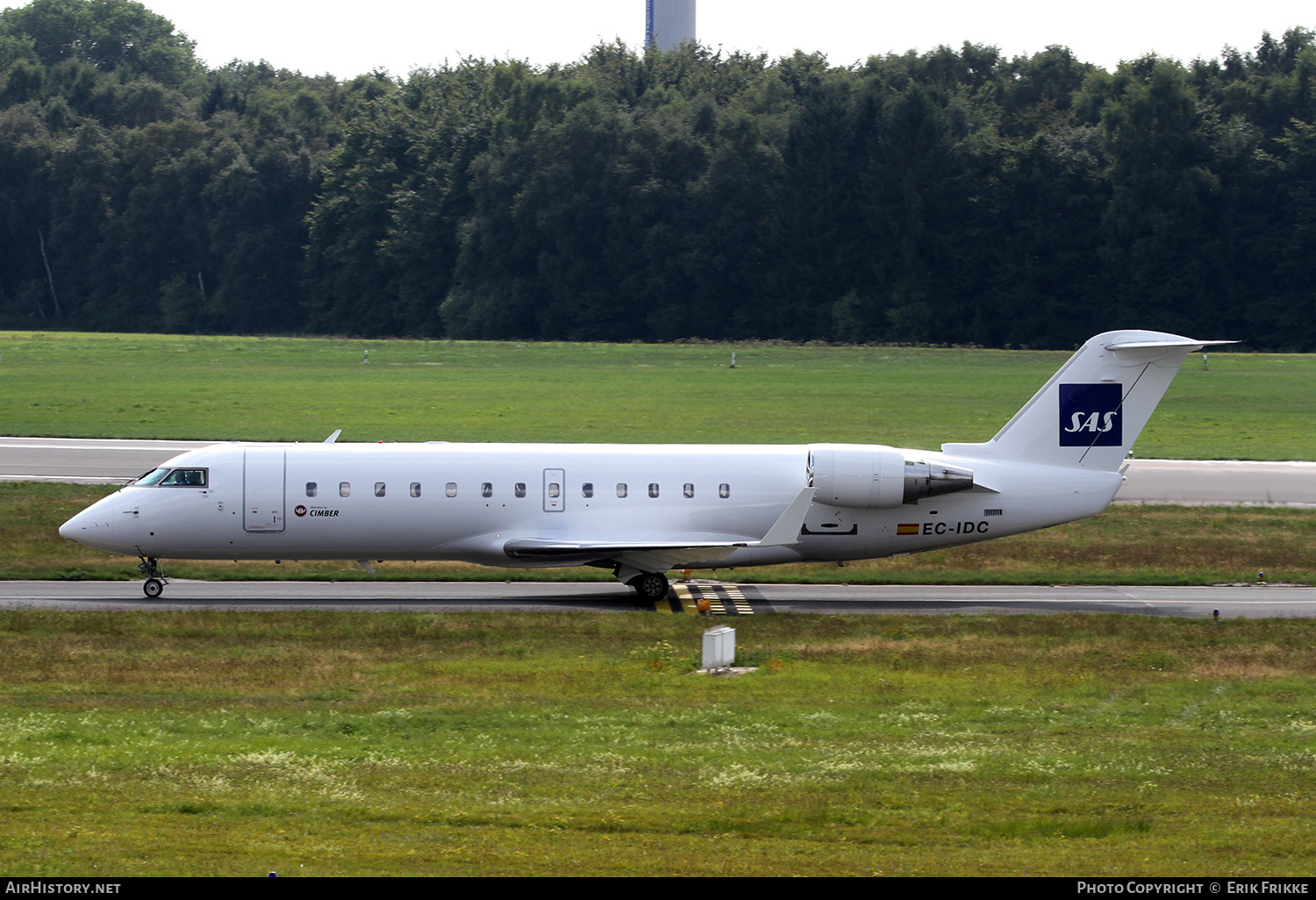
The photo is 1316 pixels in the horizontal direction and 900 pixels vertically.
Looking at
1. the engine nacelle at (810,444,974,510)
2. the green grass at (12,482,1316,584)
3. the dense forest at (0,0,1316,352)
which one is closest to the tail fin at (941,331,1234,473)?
the engine nacelle at (810,444,974,510)

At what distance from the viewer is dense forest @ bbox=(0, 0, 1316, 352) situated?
115m

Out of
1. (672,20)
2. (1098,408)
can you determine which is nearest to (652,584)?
(1098,408)

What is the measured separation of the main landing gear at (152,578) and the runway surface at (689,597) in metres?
0.26

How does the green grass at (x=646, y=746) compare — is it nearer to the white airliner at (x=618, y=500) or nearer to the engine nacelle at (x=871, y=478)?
the white airliner at (x=618, y=500)

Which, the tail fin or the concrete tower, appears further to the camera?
the concrete tower

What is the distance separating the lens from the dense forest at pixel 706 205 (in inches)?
4540

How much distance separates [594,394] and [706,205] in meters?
56.9

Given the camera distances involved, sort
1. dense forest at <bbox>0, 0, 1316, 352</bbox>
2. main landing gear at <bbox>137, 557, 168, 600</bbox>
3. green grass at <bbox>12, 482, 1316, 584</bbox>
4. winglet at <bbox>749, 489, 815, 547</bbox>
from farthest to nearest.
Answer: dense forest at <bbox>0, 0, 1316, 352</bbox>
green grass at <bbox>12, 482, 1316, 584</bbox>
main landing gear at <bbox>137, 557, 168, 600</bbox>
winglet at <bbox>749, 489, 815, 547</bbox>

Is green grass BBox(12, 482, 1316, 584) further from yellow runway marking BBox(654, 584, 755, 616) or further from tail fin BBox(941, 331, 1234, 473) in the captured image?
tail fin BBox(941, 331, 1234, 473)

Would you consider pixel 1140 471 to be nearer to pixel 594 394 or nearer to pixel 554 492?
pixel 554 492

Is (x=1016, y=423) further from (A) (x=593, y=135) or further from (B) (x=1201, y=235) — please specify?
(A) (x=593, y=135)

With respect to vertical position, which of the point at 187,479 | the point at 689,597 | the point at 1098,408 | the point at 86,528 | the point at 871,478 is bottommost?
the point at 689,597

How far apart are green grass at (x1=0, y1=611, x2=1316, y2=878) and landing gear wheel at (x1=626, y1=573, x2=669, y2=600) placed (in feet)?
10.1

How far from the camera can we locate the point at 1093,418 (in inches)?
1226
